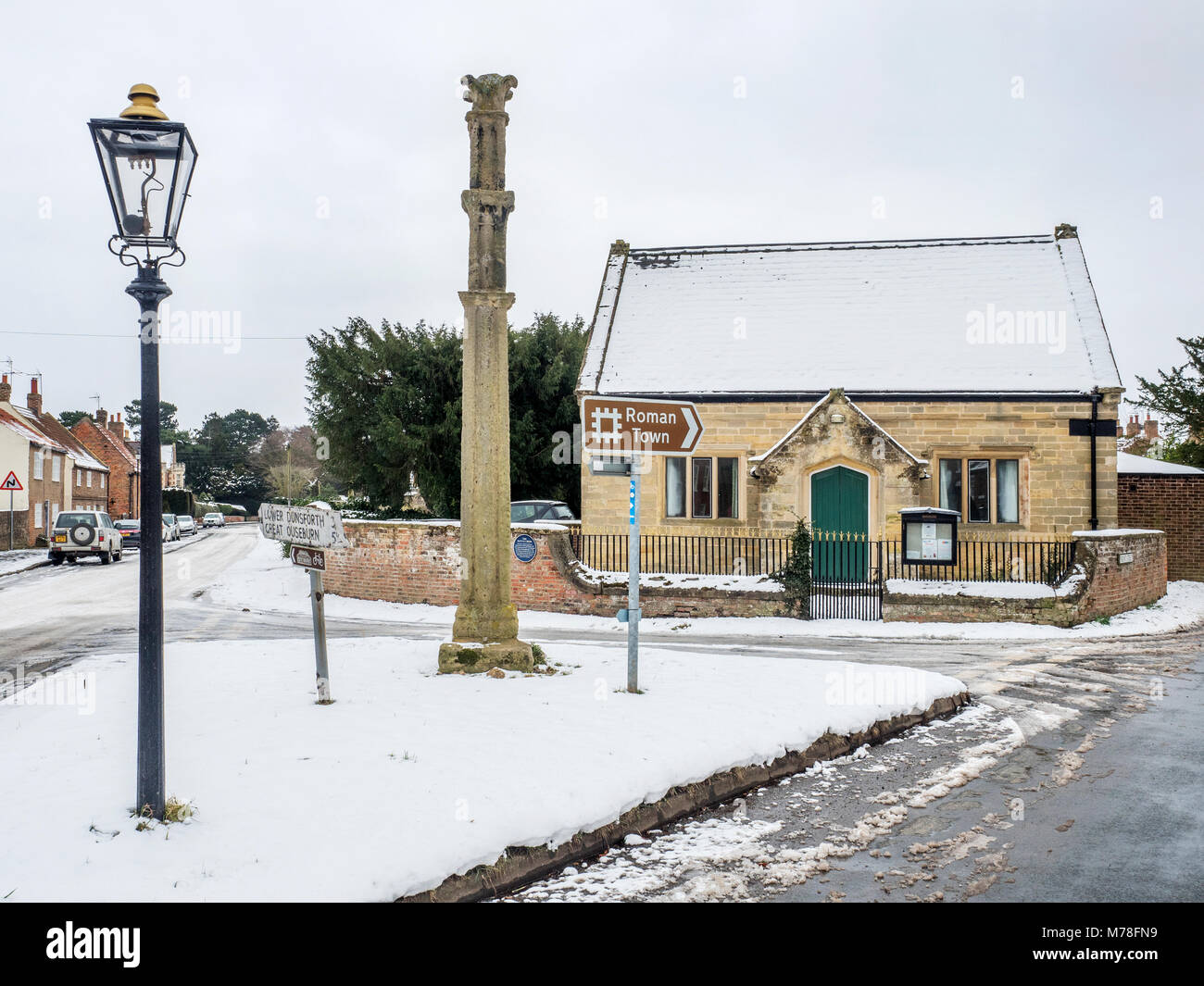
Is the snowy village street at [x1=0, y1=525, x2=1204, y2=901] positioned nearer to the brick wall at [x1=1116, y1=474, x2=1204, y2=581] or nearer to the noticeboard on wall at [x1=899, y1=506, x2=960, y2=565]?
the noticeboard on wall at [x1=899, y1=506, x2=960, y2=565]

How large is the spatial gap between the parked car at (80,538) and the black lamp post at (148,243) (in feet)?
103

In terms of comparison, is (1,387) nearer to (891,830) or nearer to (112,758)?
(112,758)

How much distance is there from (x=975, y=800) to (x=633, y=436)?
4.14 m

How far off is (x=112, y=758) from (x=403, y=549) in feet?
42.7

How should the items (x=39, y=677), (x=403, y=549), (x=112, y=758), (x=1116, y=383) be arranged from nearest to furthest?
(x=112, y=758) → (x=39, y=677) → (x=403, y=549) → (x=1116, y=383)

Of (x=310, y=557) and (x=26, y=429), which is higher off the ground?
(x=26, y=429)

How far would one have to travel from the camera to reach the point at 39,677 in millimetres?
10273

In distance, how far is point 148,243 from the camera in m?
4.94

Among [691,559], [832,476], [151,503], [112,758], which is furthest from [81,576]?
[151,503]

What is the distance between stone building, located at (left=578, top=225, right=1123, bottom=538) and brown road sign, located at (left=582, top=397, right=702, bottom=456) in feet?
37.6

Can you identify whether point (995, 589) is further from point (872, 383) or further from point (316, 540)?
point (316, 540)

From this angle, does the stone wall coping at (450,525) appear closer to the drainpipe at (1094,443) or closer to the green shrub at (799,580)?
the green shrub at (799,580)

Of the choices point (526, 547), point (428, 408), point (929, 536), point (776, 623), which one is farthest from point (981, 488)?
point (428, 408)

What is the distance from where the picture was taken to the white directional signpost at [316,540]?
7879 millimetres
